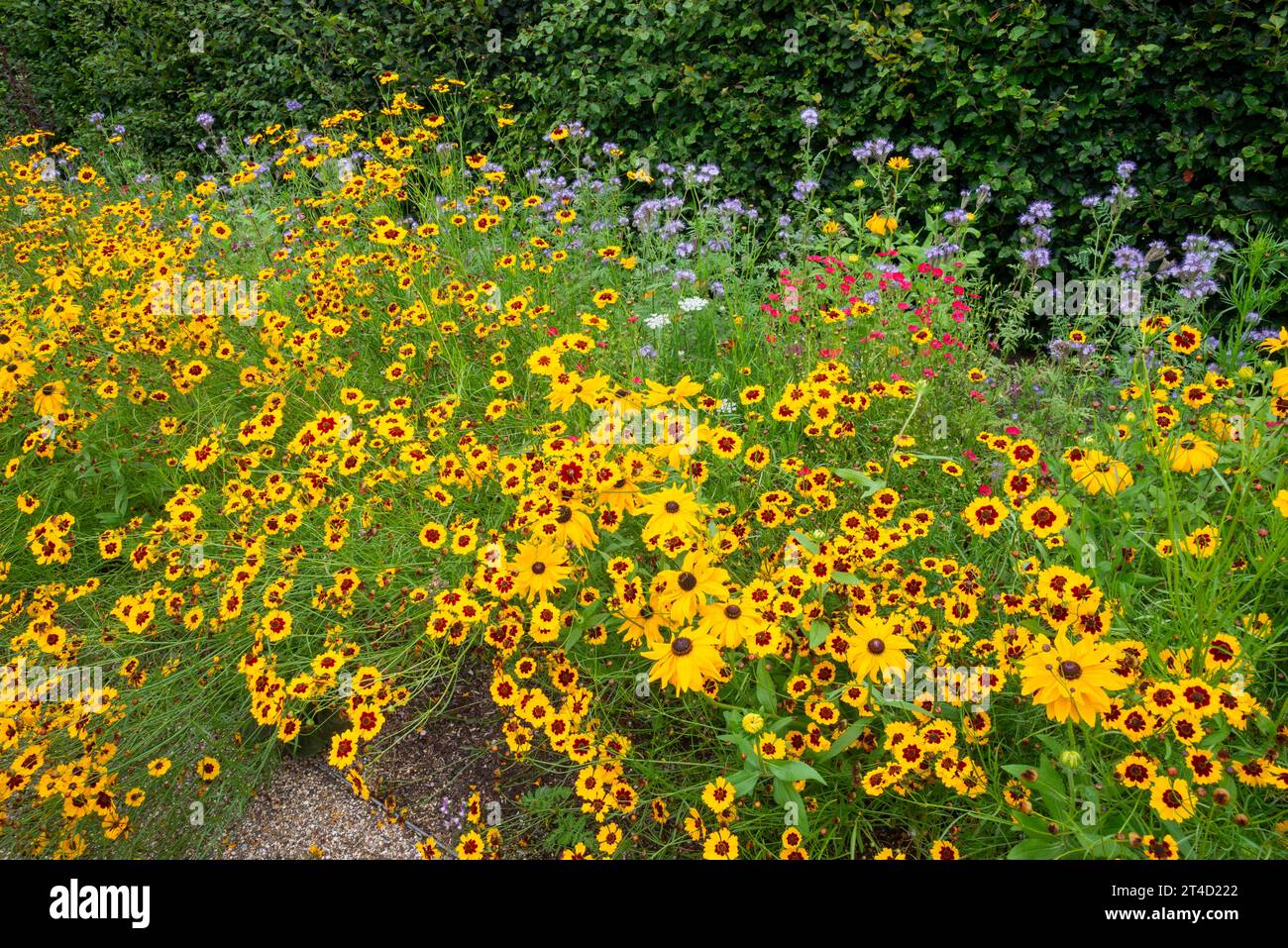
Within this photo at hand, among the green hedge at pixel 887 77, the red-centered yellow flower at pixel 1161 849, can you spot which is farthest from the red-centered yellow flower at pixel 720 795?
the green hedge at pixel 887 77

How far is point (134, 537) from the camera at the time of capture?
10.9ft

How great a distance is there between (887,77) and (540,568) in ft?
11.8

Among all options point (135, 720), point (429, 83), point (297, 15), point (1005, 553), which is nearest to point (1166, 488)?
point (1005, 553)

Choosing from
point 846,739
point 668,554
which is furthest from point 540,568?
point 846,739

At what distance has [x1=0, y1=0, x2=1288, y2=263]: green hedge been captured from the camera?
12.5 ft

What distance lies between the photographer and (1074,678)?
59.6 inches

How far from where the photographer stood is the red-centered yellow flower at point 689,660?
67.5 inches

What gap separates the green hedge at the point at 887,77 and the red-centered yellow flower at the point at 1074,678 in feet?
10.6

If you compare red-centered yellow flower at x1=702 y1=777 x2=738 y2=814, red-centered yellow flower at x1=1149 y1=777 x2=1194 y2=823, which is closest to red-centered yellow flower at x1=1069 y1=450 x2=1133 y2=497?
red-centered yellow flower at x1=1149 y1=777 x2=1194 y2=823

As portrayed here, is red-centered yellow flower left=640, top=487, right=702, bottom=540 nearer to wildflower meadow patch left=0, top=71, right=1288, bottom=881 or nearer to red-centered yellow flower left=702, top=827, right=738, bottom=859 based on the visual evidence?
wildflower meadow patch left=0, top=71, right=1288, bottom=881

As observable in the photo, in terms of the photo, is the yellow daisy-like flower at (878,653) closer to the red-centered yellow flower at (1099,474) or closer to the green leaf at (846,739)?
the green leaf at (846,739)

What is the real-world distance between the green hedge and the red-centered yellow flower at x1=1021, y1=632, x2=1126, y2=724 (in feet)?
10.6

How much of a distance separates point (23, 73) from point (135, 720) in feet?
27.9
